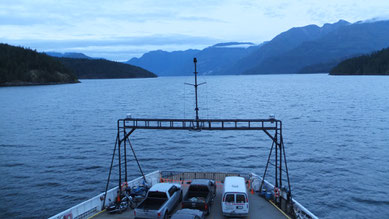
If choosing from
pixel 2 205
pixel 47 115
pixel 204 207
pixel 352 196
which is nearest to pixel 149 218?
pixel 204 207

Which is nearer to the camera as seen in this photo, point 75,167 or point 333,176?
point 333,176

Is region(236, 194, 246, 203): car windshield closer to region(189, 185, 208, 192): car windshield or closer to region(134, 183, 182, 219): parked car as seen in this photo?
region(189, 185, 208, 192): car windshield

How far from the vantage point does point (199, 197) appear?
21.2 m

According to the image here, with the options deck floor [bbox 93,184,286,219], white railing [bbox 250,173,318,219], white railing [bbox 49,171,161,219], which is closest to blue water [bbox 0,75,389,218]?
white railing [bbox 250,173,318,219]

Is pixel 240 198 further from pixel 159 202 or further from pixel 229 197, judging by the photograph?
pixel 159 202

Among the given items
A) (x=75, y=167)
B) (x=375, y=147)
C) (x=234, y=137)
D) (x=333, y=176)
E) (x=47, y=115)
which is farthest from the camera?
(x=47, y=115)

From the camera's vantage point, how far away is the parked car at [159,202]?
712 inches

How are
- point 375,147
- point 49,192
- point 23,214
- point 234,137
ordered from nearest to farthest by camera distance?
point 23,214 → point 49,192 → point 375,147 → point 234,137

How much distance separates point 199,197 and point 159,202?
2859mm

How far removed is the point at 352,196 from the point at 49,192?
34.5m

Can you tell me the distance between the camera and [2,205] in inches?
1260

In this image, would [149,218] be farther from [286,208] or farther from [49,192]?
[49,192]

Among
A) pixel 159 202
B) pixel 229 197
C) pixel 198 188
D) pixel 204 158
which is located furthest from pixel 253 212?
pixel 204 158

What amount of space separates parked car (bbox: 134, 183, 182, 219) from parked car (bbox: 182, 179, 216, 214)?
0.92 meters
